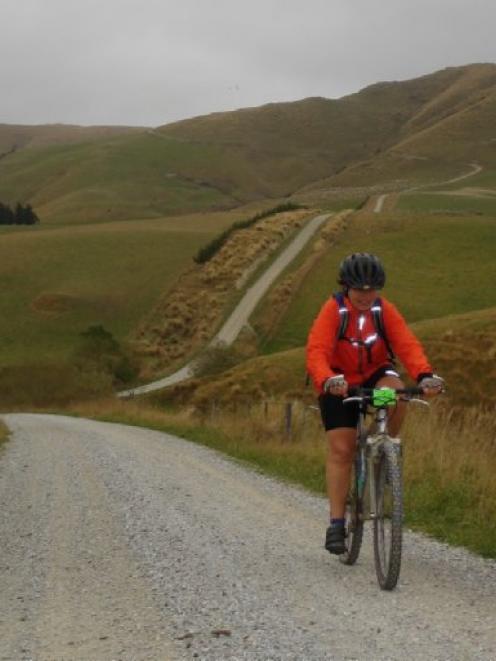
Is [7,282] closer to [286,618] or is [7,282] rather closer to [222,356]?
[222,356]

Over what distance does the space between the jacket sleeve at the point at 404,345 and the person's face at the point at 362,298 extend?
145 millimetres

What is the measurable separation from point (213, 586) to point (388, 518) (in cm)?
132

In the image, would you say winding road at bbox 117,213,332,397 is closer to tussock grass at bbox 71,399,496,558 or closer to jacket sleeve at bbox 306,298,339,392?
tussock grass at bbox 71,399,496,558

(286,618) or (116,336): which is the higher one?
(286,618)

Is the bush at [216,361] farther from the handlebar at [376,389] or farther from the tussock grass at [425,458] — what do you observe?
the handlebar at [376,389]

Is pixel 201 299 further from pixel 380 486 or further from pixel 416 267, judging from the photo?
pixel 380 486

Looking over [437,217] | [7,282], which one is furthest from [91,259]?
[437,217]

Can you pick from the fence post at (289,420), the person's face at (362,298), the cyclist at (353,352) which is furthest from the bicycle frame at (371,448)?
the fence post at (289,420)

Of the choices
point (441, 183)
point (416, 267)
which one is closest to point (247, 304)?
point (416, 267)

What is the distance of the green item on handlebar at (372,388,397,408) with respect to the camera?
6805mm

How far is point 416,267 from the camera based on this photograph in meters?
69.8

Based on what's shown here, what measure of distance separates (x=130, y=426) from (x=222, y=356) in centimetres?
1996

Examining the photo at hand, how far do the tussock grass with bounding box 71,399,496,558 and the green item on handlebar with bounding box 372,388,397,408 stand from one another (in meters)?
1.96

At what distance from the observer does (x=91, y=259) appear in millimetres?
93750
